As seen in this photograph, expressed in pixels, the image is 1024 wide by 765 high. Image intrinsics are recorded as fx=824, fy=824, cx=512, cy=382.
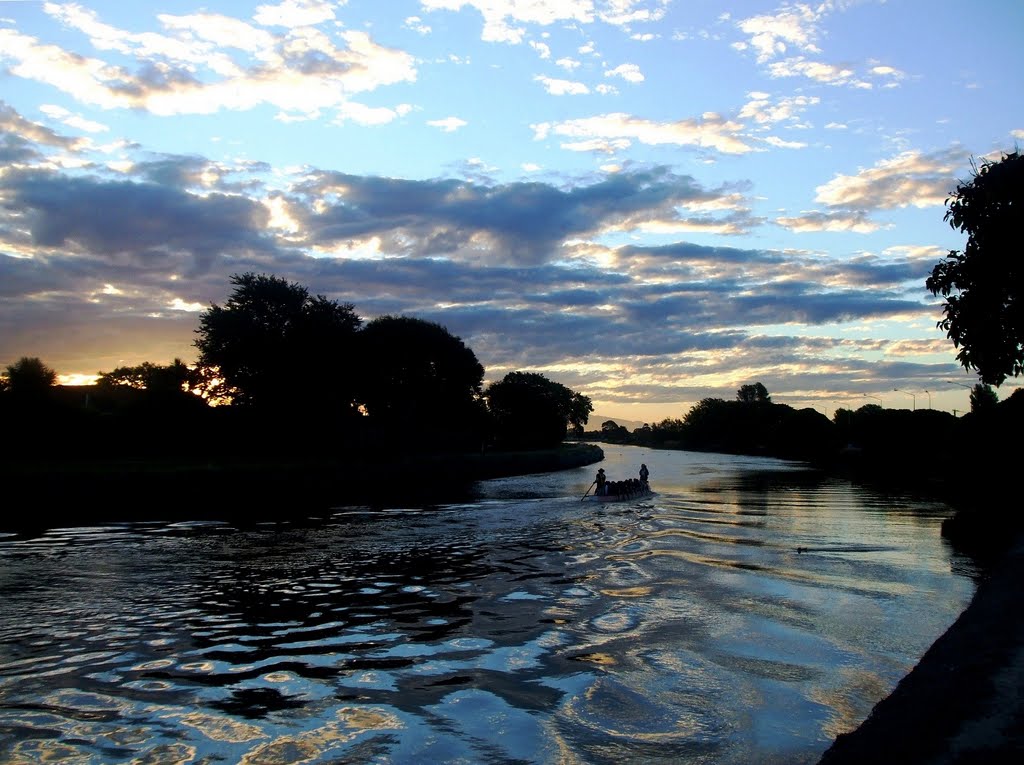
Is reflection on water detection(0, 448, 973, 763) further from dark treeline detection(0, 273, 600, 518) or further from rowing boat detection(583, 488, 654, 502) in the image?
dark treeline detection(0, 273, 600, 518)

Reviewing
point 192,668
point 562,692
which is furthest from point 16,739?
point 562,692

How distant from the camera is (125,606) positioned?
16.6 metres

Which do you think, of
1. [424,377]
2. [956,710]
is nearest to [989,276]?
[956,710]

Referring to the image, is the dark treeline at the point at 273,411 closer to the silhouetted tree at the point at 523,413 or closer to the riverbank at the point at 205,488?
the riverbank at the point at 205,488

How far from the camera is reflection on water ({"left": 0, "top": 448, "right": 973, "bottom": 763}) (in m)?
9.56

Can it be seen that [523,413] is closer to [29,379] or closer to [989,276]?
[29,379]

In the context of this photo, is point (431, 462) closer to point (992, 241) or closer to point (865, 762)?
point (992, 241)

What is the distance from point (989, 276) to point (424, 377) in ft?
303

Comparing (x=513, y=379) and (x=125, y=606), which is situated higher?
(x=513, y=379)

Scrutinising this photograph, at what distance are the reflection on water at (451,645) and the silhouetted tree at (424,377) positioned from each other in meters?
77.8

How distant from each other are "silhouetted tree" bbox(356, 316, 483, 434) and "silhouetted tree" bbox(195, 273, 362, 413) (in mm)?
19249

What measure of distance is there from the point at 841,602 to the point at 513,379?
14969cm

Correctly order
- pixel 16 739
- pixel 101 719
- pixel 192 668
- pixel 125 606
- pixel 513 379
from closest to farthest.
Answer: pixel 16 739 < pixel 101 719 < pixel 192 668 < pixel 125 606 < pixel 513 379

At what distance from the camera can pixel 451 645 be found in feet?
45.3
